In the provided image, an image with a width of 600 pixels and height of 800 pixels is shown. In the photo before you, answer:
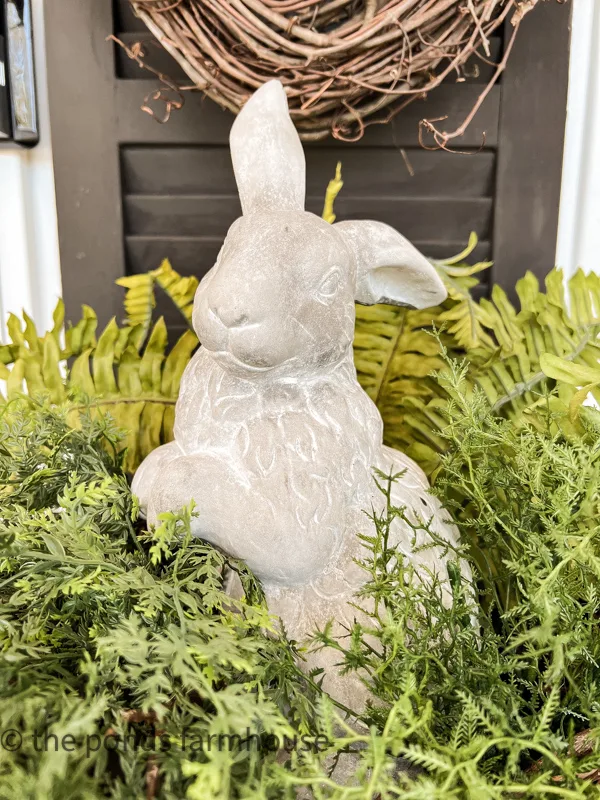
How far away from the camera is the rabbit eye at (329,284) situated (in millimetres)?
766

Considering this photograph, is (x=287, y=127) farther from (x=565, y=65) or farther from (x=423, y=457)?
(x=565, y=65)

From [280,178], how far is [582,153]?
89 centimetres

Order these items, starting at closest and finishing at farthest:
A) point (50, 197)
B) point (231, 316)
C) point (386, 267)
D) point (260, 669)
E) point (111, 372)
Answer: point (260, 669)
point (231, 316)
point (386, 267)
point (111, 372)
point (50, 197)

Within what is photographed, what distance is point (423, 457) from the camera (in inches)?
45.5

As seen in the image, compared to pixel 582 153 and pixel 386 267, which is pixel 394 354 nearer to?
pixel 386 267

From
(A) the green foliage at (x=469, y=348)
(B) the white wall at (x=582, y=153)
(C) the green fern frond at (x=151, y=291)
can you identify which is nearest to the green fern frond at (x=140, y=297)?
(C) the green fern frond at (x=151, y=291)

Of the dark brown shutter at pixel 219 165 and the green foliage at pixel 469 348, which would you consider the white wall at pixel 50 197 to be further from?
the green foliage at pixel 469 348

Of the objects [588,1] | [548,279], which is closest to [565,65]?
[588,1]

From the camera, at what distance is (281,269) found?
0.73m

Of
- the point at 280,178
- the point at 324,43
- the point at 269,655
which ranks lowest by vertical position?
the point at 269,655

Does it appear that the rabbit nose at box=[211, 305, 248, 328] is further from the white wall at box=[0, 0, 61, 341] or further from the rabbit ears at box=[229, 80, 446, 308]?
the white wall at box=[0, 0, 61, 341]

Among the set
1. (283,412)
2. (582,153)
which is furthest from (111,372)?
(582,153)

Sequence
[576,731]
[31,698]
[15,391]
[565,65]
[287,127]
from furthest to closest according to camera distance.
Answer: [565,65]
[15,391]
[287,127]
[576,731]
[31,698]

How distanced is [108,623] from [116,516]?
17 centimetres
